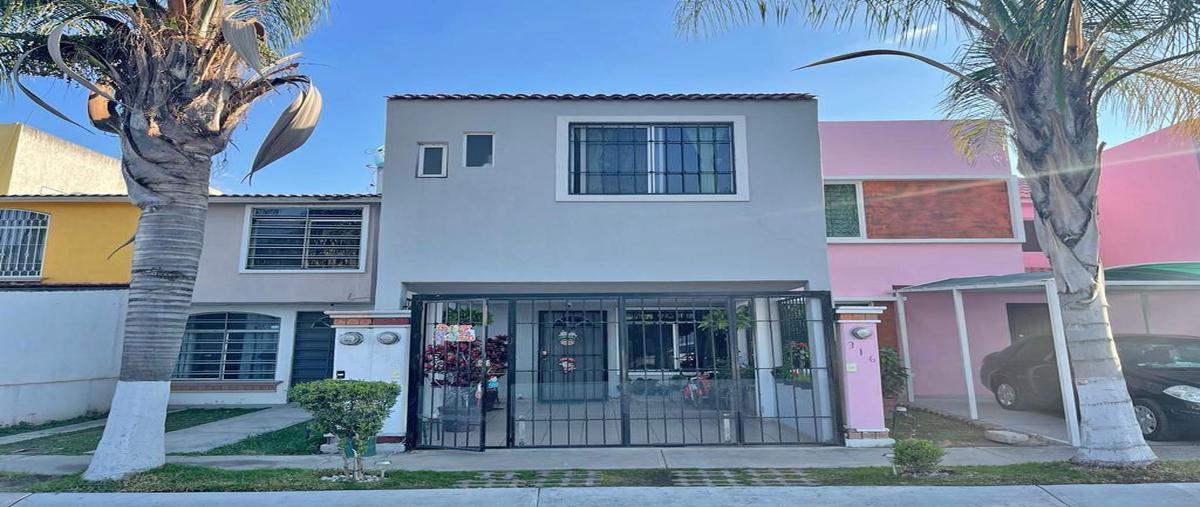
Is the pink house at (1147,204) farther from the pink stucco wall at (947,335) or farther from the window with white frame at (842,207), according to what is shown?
the window with white frame at (842,207)

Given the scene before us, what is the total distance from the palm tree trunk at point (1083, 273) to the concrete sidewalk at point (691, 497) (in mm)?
710

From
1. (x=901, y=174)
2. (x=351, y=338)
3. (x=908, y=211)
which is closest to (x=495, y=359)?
(x=351, y=338)

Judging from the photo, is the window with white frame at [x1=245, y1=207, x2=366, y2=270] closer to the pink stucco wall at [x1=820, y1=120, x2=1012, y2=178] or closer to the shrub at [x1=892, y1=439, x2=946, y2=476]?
the pink stucco wall at [x1=820, y1=120, x2=1012, y2=178]

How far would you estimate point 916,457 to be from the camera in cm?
660

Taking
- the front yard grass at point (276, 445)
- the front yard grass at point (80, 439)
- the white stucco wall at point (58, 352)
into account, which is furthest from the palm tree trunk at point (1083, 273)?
the white stucco wall at point (58, 352)

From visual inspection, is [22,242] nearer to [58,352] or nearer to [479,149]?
[58,352]

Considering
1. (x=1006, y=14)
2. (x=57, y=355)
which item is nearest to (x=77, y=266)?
(x=57, y=355)

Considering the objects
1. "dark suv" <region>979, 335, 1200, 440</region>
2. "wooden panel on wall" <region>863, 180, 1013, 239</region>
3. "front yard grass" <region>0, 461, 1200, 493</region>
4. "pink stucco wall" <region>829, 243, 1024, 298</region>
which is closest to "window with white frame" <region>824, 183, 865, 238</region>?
"wooden panel on wall" <region>863, 180, 1013, 239</region>

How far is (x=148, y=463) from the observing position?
6.76 meters

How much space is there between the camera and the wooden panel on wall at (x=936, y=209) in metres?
14.0

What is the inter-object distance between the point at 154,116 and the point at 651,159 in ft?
Result: 21.6

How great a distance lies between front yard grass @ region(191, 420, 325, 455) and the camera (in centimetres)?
847

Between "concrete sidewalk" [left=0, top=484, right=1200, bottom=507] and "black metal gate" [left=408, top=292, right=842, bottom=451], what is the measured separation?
7.98ft

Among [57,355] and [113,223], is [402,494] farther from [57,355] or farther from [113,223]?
[113,223]
